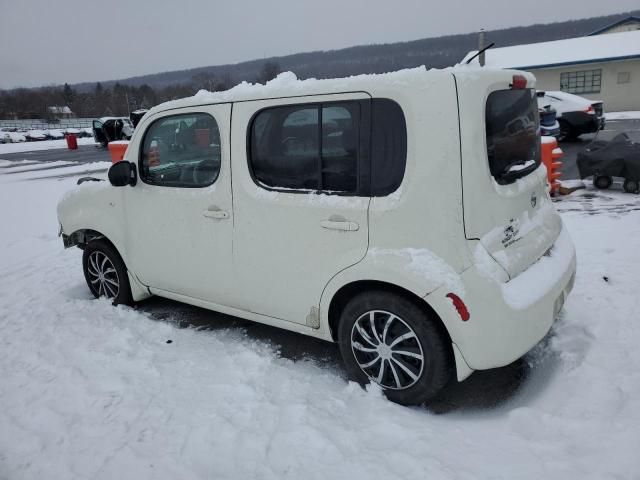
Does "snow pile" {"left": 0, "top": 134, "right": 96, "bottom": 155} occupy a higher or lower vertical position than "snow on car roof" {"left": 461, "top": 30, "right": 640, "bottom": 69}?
lower

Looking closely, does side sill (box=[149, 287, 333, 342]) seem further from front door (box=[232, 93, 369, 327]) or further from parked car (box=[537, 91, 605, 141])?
parked car (box=[537, 91, 605, 141])

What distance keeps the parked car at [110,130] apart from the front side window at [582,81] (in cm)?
2756

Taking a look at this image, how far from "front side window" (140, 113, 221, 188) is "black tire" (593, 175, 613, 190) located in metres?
7.67

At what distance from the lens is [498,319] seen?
2.67 m

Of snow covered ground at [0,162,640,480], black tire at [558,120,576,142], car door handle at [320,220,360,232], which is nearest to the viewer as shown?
snow covered ground at [0,162,640,480]

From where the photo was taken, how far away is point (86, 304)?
188 inches

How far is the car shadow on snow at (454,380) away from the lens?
3135 mm

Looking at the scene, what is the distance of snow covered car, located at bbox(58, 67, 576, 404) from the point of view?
2684mm

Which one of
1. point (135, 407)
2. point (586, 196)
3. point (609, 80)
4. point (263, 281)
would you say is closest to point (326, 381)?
point (263, 281)

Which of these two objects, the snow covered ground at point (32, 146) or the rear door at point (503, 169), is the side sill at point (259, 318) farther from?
the snow covered ground at point (32, 146)

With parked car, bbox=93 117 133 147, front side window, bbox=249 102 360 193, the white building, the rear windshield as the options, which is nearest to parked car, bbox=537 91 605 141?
the white building

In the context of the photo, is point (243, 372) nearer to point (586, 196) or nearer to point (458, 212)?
point (458, 212)

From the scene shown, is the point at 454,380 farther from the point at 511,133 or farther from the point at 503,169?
the point at 511,133

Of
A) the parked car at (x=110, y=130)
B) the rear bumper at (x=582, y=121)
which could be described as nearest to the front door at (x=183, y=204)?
the rear bumper at (x=582, y=121)
